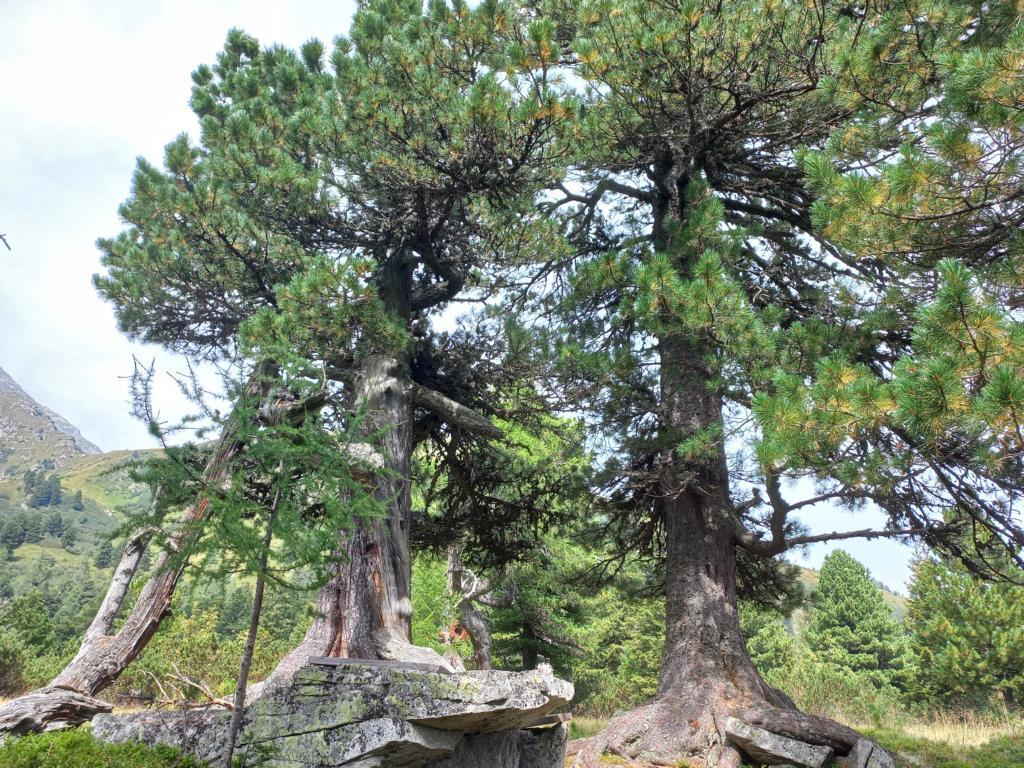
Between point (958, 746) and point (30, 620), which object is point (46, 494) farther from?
point (958, 746)

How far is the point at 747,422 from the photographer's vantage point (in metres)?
6.49

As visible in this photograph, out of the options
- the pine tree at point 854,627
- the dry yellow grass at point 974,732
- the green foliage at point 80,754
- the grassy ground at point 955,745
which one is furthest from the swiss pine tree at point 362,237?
the pine tree at point 854,627

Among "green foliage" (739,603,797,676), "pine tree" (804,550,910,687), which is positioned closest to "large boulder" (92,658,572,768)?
"green foliage" (739,603,797,676)

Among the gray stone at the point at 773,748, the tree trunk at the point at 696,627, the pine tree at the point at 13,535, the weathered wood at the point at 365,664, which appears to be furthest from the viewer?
the pine tree at the point at 13,535

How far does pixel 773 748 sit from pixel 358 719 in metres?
4.09

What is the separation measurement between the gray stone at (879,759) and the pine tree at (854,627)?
3045 cm

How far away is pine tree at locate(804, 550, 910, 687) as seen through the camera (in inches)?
1252

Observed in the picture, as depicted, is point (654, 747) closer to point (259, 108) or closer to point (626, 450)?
point (626, 450)

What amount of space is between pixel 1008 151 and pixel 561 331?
5.24 m

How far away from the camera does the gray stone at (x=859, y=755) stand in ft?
17.9

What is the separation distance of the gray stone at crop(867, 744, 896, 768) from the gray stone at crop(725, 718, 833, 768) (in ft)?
1.09

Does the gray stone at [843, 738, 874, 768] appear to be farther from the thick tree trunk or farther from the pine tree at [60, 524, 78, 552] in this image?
the pine tree at [60, 524, 78, 552]

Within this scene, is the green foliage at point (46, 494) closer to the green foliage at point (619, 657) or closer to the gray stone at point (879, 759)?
the green foliage at point (619, 657)

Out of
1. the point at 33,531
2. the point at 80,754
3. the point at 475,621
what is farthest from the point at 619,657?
the point at 33,531
